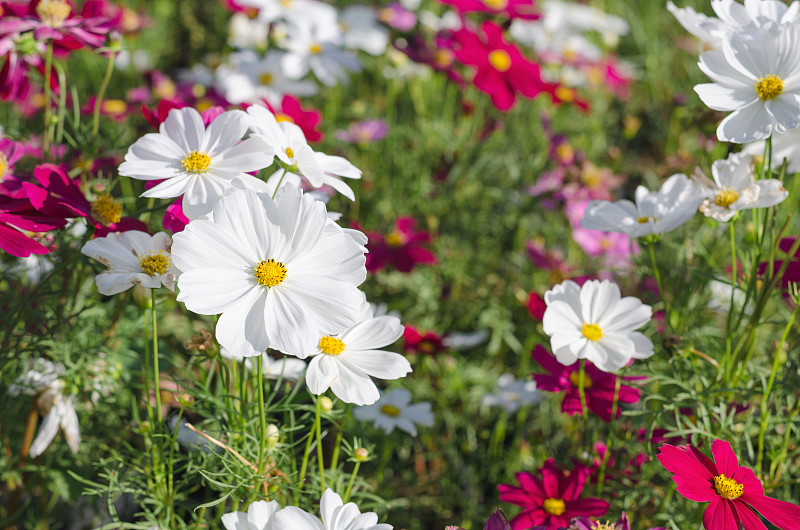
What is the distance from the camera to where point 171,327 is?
4.63 ft

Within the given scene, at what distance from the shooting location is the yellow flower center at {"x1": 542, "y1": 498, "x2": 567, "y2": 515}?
35.3 inches

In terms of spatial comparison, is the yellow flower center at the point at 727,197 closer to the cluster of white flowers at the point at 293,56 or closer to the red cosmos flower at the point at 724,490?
the red cosmos flower at the point at 724,490

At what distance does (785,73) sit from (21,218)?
3.06 feet

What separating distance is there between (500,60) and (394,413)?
0.94 meters

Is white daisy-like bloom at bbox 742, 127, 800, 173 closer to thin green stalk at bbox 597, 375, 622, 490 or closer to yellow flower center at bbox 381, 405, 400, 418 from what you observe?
thin green stalk at bbox 597, 375, 622, 490

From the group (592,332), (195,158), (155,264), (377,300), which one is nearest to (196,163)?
(195,158)

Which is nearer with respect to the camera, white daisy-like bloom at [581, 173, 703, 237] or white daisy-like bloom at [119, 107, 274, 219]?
white daisy-like bloom at [119, 107, 274, 219]

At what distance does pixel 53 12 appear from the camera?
0.98m

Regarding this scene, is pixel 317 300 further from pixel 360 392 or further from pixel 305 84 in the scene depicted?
pixel 305 84

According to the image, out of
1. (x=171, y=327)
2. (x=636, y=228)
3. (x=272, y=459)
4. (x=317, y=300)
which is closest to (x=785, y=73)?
(x=636, y=228)

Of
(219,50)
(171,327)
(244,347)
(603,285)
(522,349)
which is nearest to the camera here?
(244,347)

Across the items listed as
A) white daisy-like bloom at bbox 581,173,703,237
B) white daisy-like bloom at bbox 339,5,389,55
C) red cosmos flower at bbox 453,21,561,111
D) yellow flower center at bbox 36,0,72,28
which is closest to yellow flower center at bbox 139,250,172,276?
yellow flower center at bbox 36,0,72,28

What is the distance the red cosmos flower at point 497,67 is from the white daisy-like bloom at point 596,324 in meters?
0.77

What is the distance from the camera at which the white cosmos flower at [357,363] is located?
76cm
